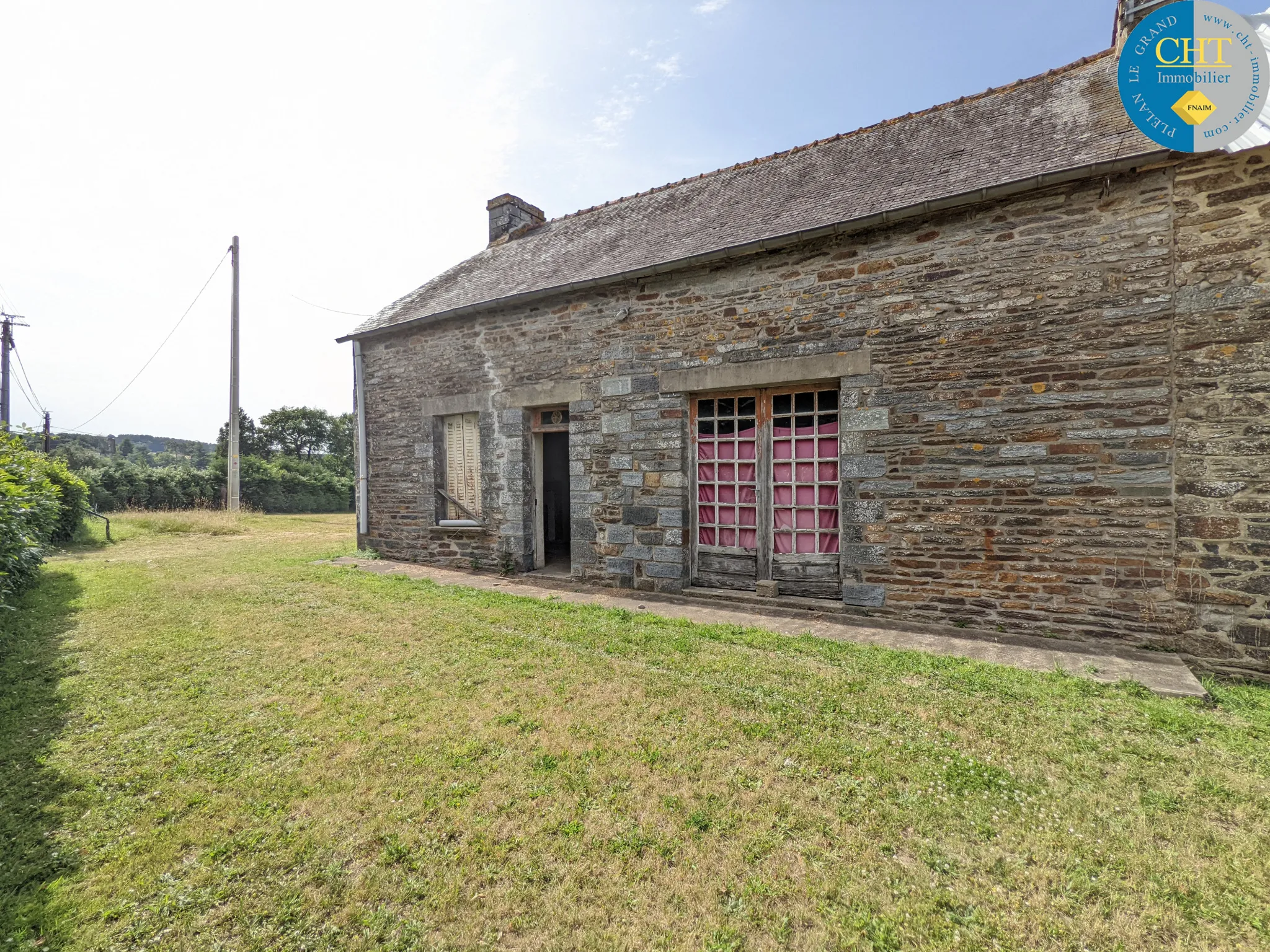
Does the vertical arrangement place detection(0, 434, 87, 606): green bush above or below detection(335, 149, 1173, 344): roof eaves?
below

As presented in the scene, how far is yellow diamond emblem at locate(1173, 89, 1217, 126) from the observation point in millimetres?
5000

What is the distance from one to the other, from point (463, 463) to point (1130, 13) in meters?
10.3

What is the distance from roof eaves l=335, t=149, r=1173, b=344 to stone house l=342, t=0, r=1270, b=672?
0.10ft

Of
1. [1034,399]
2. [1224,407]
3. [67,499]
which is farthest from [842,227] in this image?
[67,499]

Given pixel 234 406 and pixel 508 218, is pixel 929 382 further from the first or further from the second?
pixel 234 406

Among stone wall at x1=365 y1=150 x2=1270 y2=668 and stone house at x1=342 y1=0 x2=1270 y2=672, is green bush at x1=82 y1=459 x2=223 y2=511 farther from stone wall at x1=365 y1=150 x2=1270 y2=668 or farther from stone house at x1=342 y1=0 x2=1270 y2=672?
stone wall at x1=365 y1=150 x2=1270 y2=668

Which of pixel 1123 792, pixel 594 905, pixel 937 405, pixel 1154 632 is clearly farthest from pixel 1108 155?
pixel 594 905

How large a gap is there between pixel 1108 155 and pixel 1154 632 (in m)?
4.12

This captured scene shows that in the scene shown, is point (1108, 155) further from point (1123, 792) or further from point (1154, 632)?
point (1123, 792)

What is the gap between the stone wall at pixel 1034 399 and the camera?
4.61 metres

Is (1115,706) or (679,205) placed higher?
(679,205)

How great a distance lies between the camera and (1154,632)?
4.82 metres

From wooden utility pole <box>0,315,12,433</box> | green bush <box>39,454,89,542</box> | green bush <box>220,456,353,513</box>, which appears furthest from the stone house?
wooden utility pole <box>0,315,12,433</box>

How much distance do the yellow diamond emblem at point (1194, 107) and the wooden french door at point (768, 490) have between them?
12.2 ft
